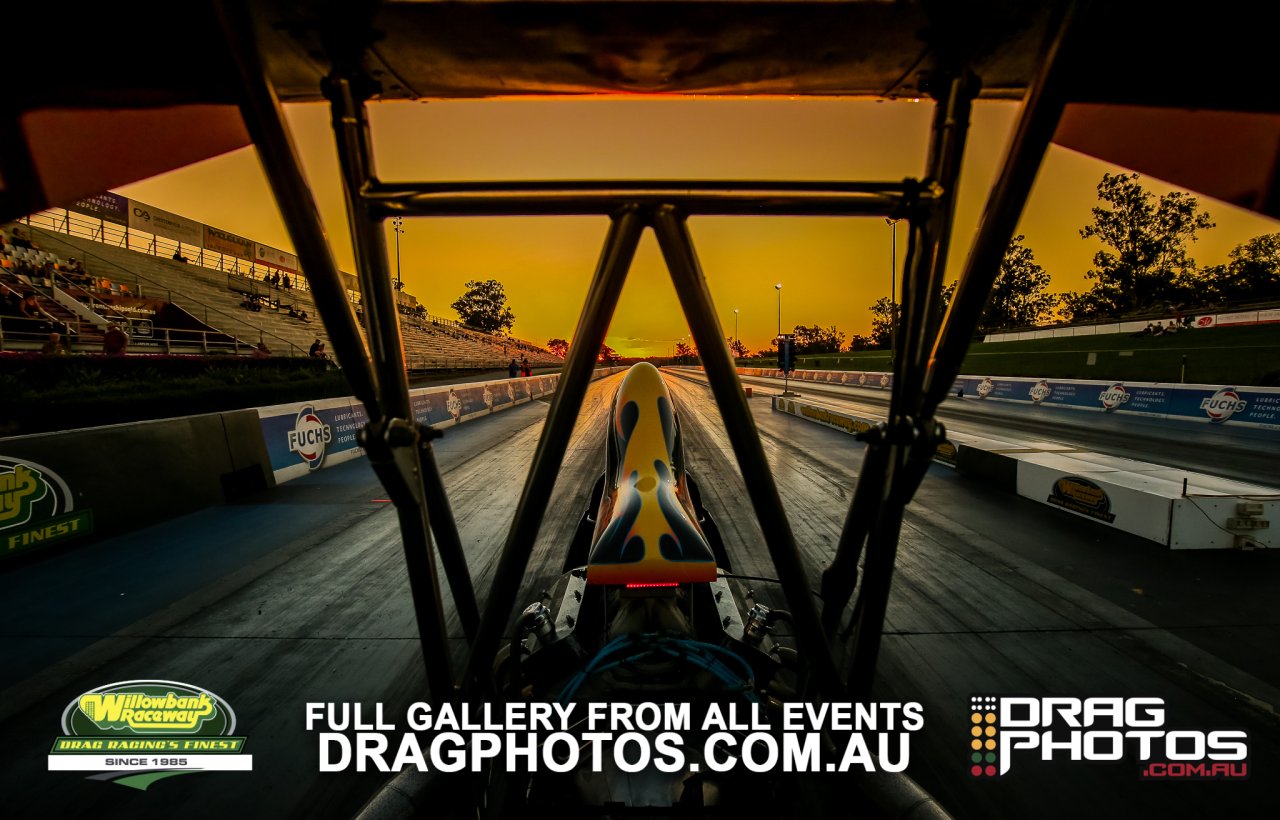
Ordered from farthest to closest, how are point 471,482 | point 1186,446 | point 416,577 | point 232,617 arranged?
point 1186,446 < point 471,482 < point 232,617 < point 416,577

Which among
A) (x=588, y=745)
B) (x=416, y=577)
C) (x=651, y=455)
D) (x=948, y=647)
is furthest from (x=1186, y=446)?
(x=416, y=577)

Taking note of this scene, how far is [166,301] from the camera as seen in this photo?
78.2 feet

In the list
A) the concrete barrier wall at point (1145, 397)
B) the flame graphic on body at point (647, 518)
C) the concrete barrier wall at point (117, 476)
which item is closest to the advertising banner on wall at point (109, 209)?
the concrete barrier wall at point (117, 476)

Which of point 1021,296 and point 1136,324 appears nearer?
point 1136,324

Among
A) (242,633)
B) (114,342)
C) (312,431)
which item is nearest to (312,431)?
(312,431)

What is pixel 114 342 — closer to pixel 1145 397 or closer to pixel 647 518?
pixel 647 518

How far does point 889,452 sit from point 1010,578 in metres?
4.51

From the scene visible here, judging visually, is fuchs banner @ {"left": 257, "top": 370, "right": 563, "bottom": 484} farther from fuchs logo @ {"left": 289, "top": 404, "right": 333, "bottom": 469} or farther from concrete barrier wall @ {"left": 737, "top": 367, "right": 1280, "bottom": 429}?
concrete barrier wall @ {"left": 737, "top": 367, "right": 1280, "bottom": 429}

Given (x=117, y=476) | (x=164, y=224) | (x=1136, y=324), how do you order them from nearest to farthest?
1. (x=117, y=476)
2. (x=164, y=224)
3. (x=1136, y=324)

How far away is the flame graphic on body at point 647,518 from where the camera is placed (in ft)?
6.72

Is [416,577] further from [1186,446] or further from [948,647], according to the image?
[1186,446]

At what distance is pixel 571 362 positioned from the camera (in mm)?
1408

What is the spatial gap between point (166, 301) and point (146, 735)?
97.2 feet

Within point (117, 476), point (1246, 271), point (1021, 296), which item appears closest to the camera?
point (117, 476)
